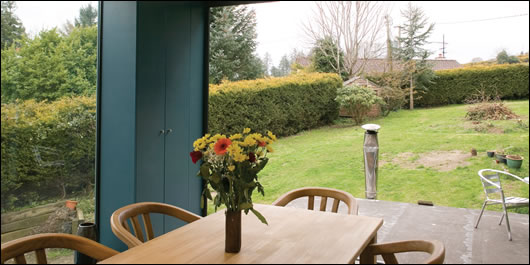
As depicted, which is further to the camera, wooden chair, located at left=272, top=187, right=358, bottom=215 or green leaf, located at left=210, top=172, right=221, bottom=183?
wooden chair, located at left=272, top=187, right=358, bottom=215

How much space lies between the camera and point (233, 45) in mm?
4684

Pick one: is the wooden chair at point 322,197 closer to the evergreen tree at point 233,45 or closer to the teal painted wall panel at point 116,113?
the teal painted wall panel at point 116,113

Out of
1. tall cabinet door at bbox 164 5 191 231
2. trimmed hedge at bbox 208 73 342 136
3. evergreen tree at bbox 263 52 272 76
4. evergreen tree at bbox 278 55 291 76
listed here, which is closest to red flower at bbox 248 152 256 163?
tall cabinet door at bbox 164 5 191 231

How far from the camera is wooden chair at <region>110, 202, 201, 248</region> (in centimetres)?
201

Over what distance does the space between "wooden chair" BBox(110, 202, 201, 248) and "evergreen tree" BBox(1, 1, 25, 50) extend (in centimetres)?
155

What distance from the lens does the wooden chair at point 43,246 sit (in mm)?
1647

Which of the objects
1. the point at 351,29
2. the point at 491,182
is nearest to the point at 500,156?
the point at 491,182

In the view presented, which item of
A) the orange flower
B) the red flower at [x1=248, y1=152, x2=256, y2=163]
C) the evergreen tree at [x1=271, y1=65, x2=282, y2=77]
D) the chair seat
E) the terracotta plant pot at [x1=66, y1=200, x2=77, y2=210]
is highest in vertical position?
the evergreen tree at [x1=271, y1=65, x2=282, y2=77]

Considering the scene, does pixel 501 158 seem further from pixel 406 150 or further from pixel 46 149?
pixel 46 149

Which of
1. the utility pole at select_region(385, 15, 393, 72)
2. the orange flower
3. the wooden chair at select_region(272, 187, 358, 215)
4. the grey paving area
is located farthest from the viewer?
the utility pole at select_region(385, 15, 393, 72)

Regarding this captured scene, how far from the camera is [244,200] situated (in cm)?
169

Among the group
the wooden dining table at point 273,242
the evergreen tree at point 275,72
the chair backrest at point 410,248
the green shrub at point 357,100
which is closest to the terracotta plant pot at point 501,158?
the green shrub at point 357,100

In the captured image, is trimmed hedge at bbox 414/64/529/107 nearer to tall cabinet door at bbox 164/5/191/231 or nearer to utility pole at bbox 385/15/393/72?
utility pole at bbox 385/15/393/72

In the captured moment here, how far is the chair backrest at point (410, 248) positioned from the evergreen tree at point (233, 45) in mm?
3008
